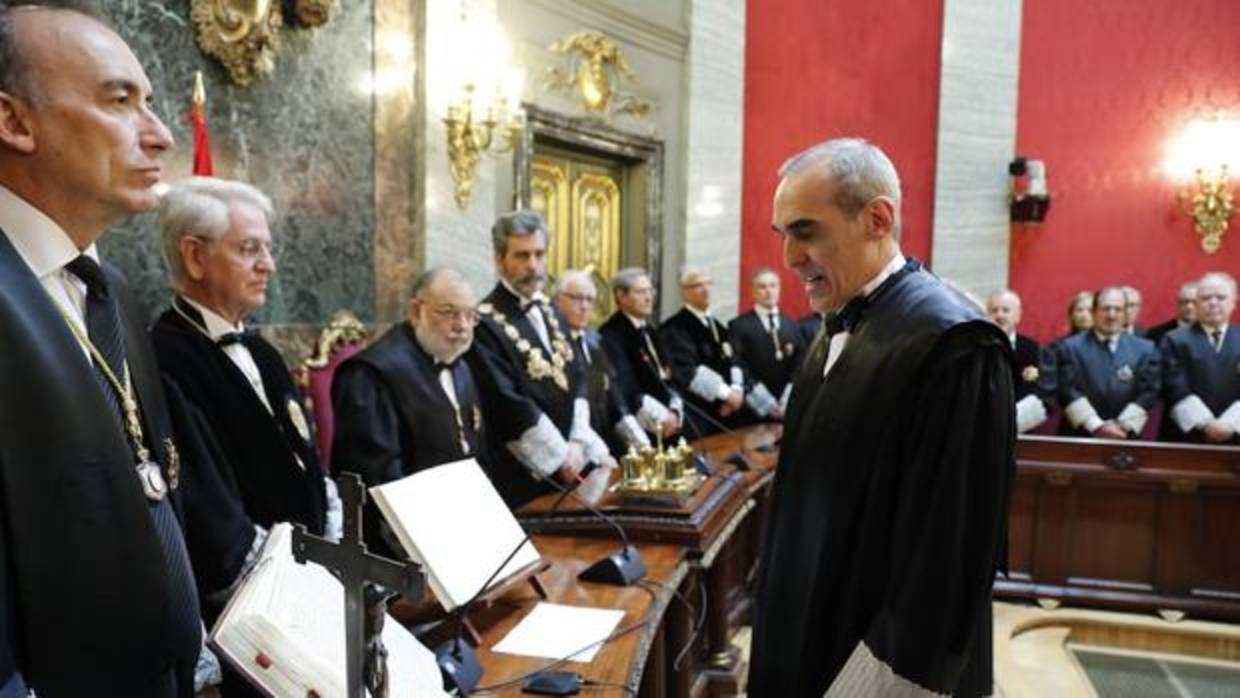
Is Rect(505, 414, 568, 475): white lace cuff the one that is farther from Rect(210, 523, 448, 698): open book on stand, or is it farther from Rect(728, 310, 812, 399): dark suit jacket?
Rect(728, 310, 812, 399): dark suit jacket

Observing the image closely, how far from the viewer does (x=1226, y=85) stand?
7105 mm

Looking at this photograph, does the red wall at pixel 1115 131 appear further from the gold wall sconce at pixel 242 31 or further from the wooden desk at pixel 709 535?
the gold wall sconce at pixel 242 31

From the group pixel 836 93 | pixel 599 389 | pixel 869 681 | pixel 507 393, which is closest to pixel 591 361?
pixel 599 389

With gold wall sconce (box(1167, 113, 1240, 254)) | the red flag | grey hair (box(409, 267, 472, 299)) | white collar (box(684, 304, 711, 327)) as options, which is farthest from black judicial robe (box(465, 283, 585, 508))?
gold wall sconce (box(1167, 113, 1240, 254))

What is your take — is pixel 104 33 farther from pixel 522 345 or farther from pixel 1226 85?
pixel 1226 85

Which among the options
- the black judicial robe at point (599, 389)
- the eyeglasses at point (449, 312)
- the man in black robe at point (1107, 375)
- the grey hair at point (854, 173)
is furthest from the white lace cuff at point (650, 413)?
the grey hair at point (854, 173)

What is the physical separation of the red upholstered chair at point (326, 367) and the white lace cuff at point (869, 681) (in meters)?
2.64

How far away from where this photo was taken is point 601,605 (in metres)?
2.15

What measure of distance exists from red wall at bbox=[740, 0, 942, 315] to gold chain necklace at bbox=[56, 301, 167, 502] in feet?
22.4

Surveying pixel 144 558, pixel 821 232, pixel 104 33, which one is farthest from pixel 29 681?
pixel 821 232

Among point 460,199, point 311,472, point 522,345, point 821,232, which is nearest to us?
point 821,232

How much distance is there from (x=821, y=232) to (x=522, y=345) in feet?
7.96

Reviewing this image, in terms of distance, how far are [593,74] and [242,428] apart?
16.0 ft

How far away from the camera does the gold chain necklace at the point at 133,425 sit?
52.6 inches
